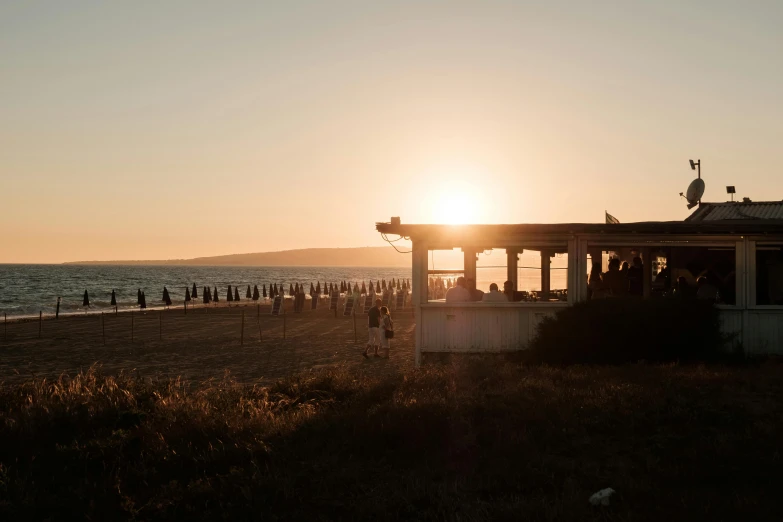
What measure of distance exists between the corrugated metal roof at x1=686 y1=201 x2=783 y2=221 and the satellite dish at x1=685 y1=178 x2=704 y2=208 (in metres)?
0.48

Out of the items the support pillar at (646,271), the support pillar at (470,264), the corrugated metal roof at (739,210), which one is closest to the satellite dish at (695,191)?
the corrugated metal roof at (739,210)

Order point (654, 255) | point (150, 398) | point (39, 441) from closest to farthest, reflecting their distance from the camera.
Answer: point (39, 441), point (150, 398), point (654, 255)

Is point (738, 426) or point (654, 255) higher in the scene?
point (654, 255)

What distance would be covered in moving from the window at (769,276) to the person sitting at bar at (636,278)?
232 centimetres

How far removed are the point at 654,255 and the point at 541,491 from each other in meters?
13.2

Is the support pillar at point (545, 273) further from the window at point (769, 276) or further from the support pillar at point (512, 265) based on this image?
the window at point (769, 276)

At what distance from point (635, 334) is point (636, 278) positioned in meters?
3.00

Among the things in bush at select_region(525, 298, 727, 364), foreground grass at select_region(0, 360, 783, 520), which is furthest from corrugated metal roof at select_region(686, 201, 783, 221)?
foreground grass at select_region(0, 360, 783, 520)

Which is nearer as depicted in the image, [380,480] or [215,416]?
[380,480]

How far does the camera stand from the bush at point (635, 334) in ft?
42.3

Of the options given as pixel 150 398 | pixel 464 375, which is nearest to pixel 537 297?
pixel 464 375

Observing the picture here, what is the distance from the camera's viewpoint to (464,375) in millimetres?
11250

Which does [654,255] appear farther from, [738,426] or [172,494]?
[172,494]

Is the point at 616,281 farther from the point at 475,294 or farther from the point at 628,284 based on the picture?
the point at 475,294
